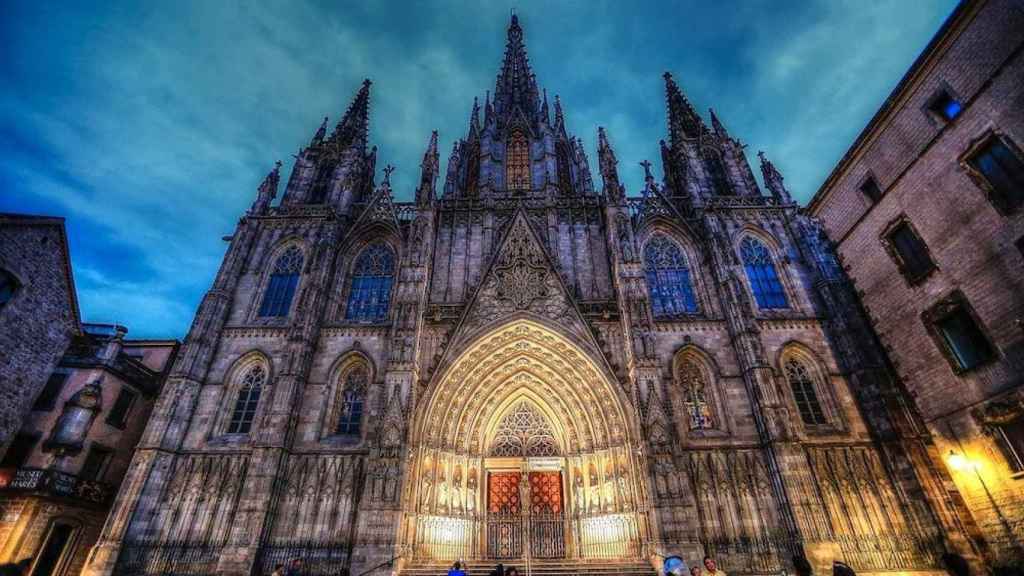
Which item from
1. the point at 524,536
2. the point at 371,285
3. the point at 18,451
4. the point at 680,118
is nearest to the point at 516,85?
the point at 680,118

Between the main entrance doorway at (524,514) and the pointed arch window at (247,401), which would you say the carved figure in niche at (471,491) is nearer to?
the main entrance doorway at (524,514)

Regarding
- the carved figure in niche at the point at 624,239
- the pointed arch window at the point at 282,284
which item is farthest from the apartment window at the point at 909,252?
the pointed arch window at the point at 282,284

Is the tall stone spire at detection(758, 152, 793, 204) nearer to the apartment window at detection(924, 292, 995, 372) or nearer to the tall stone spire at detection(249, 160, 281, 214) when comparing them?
the apartment window at detection(924, 292, 995, 372)

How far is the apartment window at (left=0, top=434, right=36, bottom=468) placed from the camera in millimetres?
14398

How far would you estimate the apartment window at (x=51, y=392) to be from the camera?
15477 mm

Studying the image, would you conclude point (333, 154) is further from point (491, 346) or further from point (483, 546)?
point (483, 546)

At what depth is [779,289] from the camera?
17.9 meters

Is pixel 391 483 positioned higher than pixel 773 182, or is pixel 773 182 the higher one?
pixel 773 182

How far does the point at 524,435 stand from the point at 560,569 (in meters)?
4.69

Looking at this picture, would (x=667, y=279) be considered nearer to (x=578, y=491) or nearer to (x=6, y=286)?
(x=578, y=491)

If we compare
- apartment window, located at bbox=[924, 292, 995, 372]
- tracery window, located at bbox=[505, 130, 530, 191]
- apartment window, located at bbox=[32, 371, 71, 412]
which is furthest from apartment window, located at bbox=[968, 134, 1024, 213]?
apartment window, located at bbox=[32, 371, 71, 412]

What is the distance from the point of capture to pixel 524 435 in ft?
52.5

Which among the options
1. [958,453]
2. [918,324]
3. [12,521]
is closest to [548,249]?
[918,324]

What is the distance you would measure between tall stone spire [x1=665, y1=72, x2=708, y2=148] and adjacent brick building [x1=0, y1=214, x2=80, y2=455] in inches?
1108
